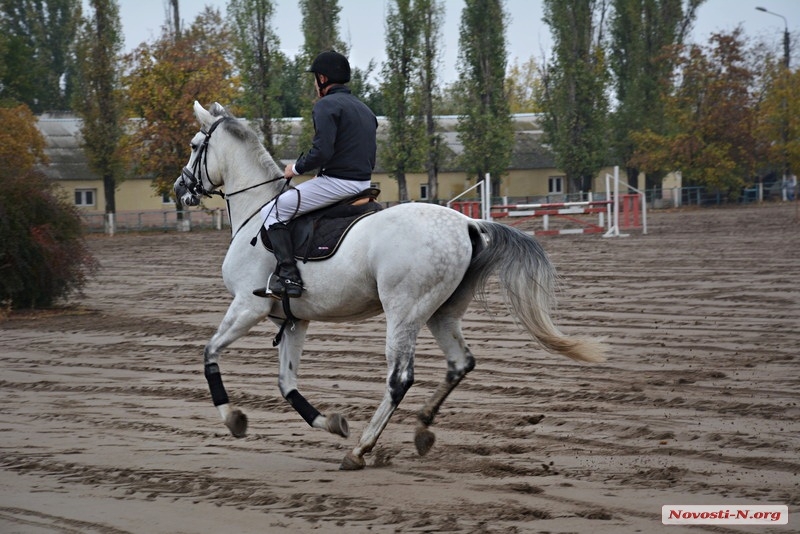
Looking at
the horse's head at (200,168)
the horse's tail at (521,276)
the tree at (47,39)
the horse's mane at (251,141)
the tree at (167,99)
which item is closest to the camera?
the horse's tail at (521,276)

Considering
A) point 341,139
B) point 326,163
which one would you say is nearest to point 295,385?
point 326,163

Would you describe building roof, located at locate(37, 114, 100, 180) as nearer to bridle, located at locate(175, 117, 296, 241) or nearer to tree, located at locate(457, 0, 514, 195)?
tree, located at locate(457, 0, 514, 195)

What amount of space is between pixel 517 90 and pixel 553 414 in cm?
8363

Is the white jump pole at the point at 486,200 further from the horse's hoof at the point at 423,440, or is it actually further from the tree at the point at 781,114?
the tree at the point at 781,114

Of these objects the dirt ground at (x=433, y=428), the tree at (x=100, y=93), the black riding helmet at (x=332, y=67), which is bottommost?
the dirt ground at (x=433, y=428)

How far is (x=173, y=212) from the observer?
4922 centimetres

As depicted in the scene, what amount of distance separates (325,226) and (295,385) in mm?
1215

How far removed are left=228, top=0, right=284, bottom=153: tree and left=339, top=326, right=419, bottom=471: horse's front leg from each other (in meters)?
44.7

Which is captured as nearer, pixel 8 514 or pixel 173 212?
pixel 8 514

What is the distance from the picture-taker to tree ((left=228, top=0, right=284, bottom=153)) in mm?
50969

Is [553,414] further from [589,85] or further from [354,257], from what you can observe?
[589,85]

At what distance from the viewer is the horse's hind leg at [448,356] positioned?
728 cm

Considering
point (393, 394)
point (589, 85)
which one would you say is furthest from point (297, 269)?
point (589, 85)

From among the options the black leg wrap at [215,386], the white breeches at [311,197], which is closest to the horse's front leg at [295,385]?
the black leg wrap at [215,386]
